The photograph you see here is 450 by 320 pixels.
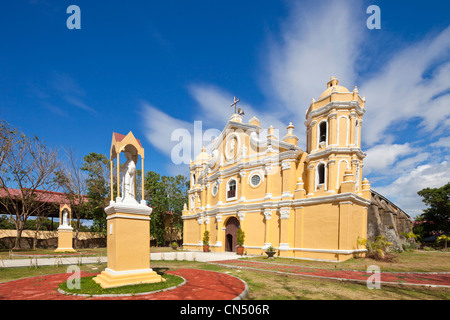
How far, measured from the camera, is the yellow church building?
50.5 feet

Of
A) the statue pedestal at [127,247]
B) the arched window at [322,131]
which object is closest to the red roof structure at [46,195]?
the statue pedestal at [127,247]

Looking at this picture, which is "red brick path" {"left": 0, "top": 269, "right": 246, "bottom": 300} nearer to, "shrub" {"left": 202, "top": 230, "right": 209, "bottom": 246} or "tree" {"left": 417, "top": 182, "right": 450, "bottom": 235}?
"shrub" {"left": 202, "top": 230, "right": 209, "bottom": 246}

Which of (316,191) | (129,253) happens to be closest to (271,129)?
(316,191)

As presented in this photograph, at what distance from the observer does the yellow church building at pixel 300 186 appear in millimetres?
15398

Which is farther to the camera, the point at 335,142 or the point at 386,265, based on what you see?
the point at 335,142

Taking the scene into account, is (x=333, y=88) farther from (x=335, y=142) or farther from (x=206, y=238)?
(x=206, y=238)

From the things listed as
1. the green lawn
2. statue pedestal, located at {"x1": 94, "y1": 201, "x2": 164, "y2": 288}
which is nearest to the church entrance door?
the green lawn

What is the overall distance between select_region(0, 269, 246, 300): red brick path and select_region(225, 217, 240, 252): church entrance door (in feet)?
42.6

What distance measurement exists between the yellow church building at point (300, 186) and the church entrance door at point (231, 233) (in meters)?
0.09

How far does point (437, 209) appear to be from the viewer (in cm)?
3397

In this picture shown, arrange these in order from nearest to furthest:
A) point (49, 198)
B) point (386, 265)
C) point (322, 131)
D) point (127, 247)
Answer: point (127, 247)
point (386, 265)
point (322, 131)
point (49, 198)

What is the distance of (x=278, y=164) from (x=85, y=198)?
78.4ft

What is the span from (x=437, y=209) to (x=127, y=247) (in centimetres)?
4273

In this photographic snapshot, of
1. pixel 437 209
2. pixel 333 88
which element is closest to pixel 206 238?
pixel 333 88
